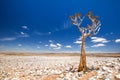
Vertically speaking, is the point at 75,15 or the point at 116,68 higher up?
the point at 75,15

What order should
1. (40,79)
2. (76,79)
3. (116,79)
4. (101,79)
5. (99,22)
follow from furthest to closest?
1. (99,22)
2. (40,79)
3. (76,79)
4. (101,79)
5. (116,79)

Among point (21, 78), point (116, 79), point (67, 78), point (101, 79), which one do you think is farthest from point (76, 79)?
point (21, 78)

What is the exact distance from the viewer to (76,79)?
49.9 feet

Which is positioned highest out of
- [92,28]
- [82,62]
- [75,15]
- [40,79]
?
[75,15]

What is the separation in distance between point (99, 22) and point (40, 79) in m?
8.92

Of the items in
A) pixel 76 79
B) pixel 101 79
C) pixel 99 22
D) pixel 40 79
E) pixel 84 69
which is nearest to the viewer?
pixel 101 79

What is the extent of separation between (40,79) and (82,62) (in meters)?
4.77

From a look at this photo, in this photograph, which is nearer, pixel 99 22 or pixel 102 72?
pixel 102 72

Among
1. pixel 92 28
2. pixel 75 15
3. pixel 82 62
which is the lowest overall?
pixel 82 62

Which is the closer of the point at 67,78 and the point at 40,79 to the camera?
the point at 67,78

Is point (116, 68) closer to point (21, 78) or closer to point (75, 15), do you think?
point (75, 15)

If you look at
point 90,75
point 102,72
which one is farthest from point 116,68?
point 90,75

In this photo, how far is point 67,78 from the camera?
612 inches

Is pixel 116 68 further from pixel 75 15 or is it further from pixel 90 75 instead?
pixel 75 15
